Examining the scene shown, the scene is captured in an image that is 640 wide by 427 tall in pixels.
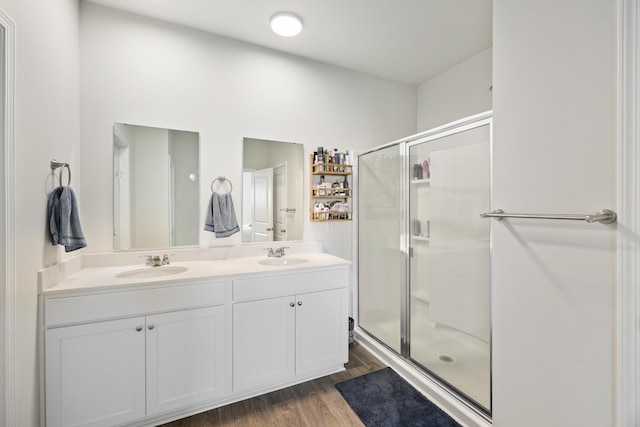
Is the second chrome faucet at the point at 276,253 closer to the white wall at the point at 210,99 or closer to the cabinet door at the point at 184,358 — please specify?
the white wall at the point at 210,99

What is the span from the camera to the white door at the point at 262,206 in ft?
7.80

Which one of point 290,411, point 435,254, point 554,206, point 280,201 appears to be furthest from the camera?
point 280,201

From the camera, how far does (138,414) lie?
156 centimetres

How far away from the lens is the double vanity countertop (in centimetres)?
149

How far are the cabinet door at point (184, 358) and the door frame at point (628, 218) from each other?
5.95 feet

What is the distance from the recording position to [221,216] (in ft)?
7.23

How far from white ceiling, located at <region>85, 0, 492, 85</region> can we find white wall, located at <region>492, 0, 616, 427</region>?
0.86 m

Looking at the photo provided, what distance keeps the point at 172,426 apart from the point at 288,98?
250 centimetres

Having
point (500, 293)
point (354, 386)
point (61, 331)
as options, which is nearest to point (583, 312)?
point (500, 293)

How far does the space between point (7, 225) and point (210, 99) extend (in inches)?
58.8

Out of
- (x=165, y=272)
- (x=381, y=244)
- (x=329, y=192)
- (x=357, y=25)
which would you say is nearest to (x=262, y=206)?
(x=329, y=192)

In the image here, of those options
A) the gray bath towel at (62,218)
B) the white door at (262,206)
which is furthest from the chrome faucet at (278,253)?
the gray bath towel at (62,218)

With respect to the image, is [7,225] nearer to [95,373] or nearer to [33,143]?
[33,143]

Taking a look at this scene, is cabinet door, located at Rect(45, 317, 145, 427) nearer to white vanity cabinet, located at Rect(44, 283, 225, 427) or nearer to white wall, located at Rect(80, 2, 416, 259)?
white vanity cabinet, located at Rect(44, 283, 225, 427)
